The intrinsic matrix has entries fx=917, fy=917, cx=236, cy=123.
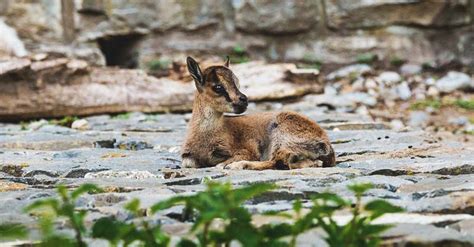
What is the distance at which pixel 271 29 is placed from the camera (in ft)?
36.1

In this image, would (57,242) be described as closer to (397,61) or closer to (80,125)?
(80,125)

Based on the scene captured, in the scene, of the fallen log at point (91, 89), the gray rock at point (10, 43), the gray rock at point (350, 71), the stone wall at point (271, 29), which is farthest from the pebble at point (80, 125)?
the gray rock at point (350, 71)

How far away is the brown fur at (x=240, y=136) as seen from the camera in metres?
5.09

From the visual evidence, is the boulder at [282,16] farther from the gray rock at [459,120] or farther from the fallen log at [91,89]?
the gray rock at [459,120]

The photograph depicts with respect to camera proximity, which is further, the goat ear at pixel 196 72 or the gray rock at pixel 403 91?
the gray rock at pixel 403 91

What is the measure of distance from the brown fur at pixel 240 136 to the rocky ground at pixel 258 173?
16 cm

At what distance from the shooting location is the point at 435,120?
9938 millimetres

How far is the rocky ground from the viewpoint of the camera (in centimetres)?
328

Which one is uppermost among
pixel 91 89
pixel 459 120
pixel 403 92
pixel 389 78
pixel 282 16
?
pixel 282 16

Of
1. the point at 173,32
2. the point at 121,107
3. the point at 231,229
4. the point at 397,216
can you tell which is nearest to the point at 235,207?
the point at 231,229

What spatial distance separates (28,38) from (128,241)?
843 centimetres

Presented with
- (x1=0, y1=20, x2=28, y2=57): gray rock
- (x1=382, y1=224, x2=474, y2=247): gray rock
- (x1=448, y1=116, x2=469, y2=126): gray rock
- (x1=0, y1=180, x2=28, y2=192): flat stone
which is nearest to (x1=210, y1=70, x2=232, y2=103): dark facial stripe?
(x1=0, y1=180, x2=28, y2=192): flat stone

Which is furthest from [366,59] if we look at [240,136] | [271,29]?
[240,136]

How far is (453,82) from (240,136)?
585 centimetres
